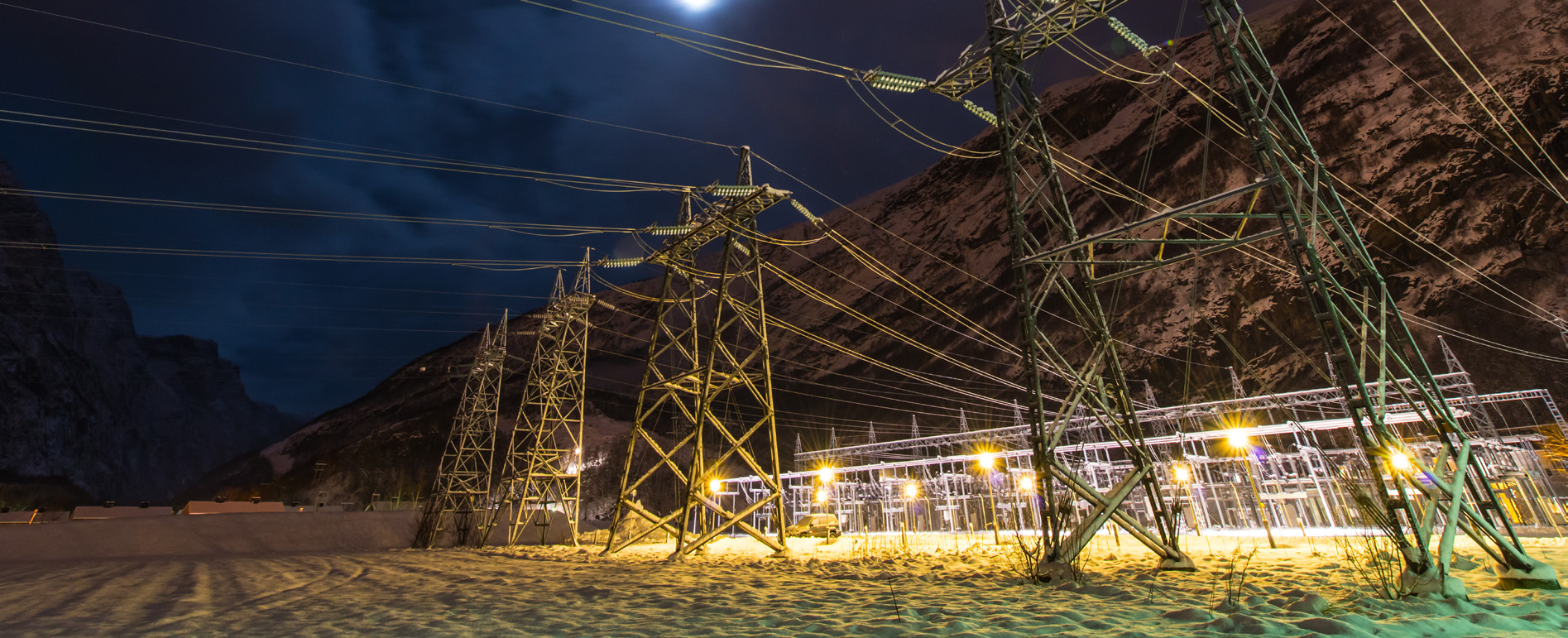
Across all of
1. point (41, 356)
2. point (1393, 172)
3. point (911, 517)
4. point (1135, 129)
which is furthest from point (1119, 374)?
point (41, 356)

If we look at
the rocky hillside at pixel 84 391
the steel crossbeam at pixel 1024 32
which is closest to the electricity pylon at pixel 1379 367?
the steel crossbeam at pixel 1024 32

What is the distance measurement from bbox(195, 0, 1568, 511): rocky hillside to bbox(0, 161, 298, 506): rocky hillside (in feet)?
43.2

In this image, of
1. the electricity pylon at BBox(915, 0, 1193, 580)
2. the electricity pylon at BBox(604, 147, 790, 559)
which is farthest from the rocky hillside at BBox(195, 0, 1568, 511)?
the electricity pylon at BBox(604, 147, 790, 559)

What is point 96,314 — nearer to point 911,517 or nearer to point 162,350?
point 162,350

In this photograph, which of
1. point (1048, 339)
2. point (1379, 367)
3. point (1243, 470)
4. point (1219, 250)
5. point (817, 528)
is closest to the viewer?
point (1379, 367)

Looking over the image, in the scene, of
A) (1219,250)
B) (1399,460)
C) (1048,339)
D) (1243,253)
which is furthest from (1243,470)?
(1399,460)

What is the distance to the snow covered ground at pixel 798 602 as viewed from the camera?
4.32 metres

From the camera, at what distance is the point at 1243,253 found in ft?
114

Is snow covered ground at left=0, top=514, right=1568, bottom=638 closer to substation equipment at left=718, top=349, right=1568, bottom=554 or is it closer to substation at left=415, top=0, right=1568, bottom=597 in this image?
substation at left=415, top=0, right=1568, bottom=597

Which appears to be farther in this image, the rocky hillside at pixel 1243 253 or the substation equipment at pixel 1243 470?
the rocky hillside at pixel 1243 253

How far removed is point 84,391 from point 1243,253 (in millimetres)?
101944

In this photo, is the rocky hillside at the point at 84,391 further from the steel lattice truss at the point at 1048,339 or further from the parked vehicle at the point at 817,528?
the steel lattice truss at the point at 1048,339

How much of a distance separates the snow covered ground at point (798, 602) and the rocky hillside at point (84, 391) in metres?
45.4

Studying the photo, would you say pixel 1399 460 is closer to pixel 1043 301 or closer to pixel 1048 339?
pixel 1048 339
